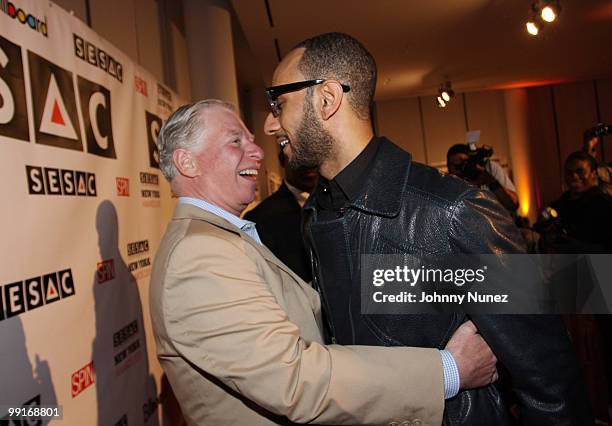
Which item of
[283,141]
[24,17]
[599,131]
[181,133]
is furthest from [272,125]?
[599,131]

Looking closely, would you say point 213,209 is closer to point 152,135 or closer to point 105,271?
point 105,271

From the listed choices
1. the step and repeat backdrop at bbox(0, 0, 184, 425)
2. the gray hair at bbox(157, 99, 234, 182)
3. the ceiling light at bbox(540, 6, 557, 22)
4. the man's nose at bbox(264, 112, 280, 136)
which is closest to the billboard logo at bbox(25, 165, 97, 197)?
the step and repeat backdrop at bbox(0, 0, 184, 425)

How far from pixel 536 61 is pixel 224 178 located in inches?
343

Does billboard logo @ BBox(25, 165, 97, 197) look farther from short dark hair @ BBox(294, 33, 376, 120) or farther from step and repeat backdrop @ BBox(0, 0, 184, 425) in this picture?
short dark hair @ BBox(294, 33, 376, 120)

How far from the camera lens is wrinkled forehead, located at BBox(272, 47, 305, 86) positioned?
144 centimetres

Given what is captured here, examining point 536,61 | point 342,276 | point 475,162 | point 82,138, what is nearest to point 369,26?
point 475,162

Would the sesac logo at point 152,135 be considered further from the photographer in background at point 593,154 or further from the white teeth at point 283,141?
the photographer in background at point 593,154

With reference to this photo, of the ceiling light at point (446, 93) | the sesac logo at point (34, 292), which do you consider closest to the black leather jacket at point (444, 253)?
the sesac logo at point (34, 292)

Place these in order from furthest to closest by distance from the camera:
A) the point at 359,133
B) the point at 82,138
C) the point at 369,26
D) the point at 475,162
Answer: the point at 369,26, the point at 475,162, the point at 82,138, the point at 359,133

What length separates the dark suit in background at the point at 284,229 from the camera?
2912 millimetres

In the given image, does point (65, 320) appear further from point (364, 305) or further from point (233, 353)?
point (364, 305)

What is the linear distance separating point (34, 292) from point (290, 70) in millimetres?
1113

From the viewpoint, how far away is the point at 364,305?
132 cm

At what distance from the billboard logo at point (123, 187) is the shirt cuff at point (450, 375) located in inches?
69.8
